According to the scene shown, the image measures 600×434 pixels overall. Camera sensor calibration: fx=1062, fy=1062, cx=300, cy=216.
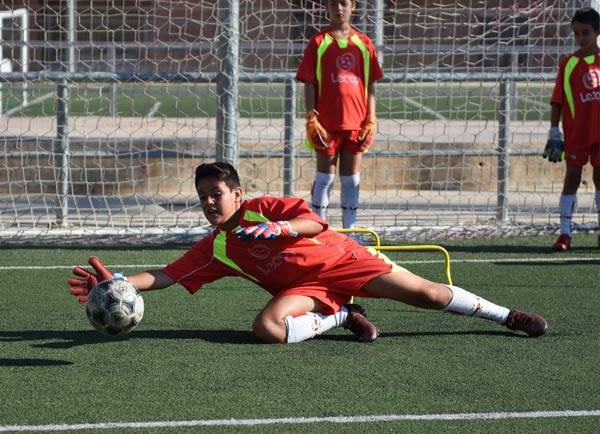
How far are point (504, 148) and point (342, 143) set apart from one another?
7.02 ft

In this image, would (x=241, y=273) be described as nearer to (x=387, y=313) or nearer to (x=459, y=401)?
(x=387, y=313)

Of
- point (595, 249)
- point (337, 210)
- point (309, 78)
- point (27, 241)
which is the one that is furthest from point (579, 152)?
point (27, 241)

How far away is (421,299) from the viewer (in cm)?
488

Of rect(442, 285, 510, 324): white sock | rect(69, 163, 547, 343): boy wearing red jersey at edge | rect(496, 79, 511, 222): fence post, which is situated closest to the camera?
rect(69, 163, 547, 343): boy wearing red jersey at edge

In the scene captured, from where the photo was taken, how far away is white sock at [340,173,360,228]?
25.1 ft

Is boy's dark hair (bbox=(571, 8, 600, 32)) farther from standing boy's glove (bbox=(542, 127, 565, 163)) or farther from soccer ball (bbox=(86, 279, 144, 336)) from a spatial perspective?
soccer ball (bbox=(86, 279, 144, 336))

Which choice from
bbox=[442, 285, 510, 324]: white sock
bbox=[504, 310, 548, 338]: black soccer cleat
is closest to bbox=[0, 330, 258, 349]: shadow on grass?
bbox=[442, 285, 510, 324]: white sock

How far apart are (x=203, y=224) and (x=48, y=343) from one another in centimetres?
393

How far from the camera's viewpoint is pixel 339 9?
7273mm

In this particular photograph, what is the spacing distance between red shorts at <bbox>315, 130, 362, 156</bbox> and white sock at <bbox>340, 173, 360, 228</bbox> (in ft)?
0.68

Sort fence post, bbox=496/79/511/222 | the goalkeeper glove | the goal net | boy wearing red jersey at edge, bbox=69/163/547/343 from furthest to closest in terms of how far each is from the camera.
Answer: fence post, bbox=496/79/511/222 → the goal net → boy wearing red jersey at edge, bbox=69/163/547/343 → the goalkeeper glove

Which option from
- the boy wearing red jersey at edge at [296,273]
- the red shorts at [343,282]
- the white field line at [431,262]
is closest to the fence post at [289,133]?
the white field line at [431,262]

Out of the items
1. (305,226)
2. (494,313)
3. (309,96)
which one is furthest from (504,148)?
(305,226)

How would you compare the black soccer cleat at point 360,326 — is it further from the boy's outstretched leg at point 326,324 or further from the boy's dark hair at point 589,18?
the boy's dark hair at point 589,18
